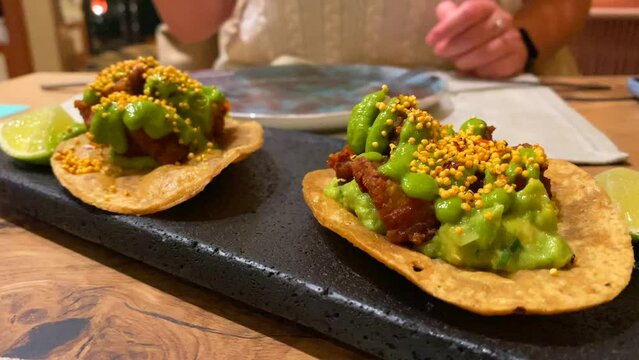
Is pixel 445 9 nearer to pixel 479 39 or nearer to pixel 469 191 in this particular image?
pixel 479 39

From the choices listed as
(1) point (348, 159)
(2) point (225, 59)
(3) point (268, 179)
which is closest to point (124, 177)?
(3) point (268, 179)

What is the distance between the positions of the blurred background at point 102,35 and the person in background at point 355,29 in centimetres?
49

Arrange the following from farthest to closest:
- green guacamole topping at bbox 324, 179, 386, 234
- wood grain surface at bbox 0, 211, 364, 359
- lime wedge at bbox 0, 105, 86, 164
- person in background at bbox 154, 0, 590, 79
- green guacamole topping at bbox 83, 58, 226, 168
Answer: person in background at bbox 154, 0, 590, 79, lime wedge at bbox 0, 105, 86, 164, green guacamole topping at bbox 83, 58, 226, 168, green guacamole topping at bbox 324, 179, 386, 234, wood grain surface at bbox 0, 211, 364, 359

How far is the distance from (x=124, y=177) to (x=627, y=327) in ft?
3.50

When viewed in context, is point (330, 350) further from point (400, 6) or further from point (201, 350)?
point (400, 6)

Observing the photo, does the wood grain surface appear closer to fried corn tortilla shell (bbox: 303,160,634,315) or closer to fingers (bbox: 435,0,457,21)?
fried corn tortilla shell (bbox: 303,160,634,315)

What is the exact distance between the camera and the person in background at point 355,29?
270 centimetres

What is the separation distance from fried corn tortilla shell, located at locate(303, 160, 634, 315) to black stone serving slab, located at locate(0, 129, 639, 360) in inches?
1.9

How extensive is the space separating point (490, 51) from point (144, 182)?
1.63 metres

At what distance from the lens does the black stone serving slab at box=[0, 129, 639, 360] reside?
0.88m

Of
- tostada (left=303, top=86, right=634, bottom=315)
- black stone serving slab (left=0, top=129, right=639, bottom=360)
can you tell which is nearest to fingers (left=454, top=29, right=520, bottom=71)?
black stone serving slab (left=0, top=129, right=639, bottom=360)

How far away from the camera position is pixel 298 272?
1029mm

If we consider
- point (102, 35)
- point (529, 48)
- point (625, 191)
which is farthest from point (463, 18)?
point (102, 35)

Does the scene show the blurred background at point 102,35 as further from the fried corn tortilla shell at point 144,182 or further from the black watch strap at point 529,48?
the fried corn tortilla shell at point 144,182
